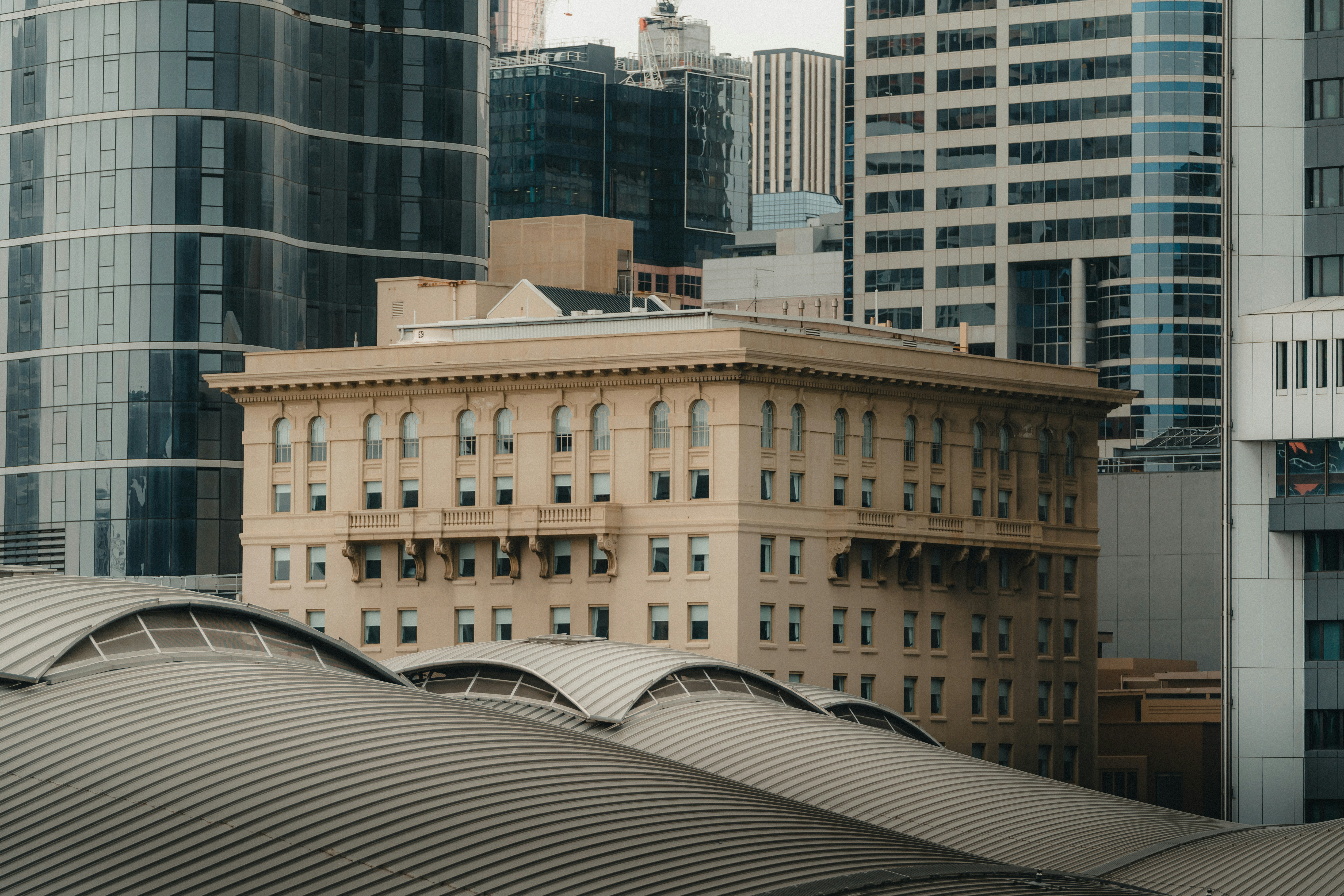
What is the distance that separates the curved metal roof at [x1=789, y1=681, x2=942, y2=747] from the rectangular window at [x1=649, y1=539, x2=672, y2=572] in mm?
21768

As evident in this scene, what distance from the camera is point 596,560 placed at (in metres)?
143

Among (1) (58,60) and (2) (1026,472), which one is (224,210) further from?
(2) (1026,472)

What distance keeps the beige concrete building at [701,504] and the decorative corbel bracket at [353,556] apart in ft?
0.67

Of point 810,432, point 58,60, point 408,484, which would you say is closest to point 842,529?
point 810,432

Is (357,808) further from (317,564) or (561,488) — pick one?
(317,564)

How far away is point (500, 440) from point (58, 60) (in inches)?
2055

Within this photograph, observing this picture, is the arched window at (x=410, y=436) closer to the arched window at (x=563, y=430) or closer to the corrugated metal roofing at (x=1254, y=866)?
the arched window at (x=563, y=430)

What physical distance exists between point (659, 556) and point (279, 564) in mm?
25885

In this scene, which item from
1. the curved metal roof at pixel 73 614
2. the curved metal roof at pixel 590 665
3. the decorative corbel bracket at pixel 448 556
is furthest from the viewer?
the decorative corbel bracket at pixel 448 556

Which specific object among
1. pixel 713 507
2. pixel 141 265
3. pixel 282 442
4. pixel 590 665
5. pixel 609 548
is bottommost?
pixel 590 665

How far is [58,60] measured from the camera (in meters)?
175

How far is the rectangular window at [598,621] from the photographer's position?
142500mm

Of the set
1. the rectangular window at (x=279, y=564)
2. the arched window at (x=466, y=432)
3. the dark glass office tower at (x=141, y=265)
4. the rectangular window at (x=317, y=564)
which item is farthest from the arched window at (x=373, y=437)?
the dark glass office tower at (x=141, y=265)

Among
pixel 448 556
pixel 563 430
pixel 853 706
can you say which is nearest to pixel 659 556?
pixel 563 430
